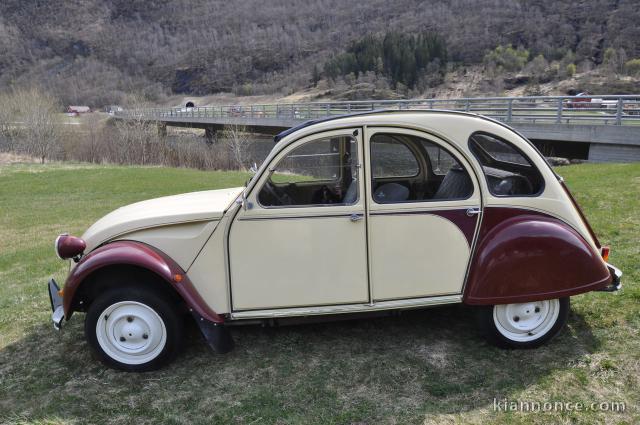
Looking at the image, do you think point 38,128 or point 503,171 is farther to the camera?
point 38,128

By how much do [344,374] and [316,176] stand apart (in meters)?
1.70

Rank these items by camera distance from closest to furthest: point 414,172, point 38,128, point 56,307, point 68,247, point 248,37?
1. point 68,247
2. point 56,307
3. point 414,172
4. point 38,128
5. point 248,37

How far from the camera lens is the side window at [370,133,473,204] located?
3926mm

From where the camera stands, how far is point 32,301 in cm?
567

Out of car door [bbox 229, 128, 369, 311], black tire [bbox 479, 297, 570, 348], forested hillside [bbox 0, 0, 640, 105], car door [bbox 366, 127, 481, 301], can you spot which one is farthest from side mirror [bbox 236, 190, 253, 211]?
forested hillside [bbox 0, 0, 640, 105]

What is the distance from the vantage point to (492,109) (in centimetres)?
2419

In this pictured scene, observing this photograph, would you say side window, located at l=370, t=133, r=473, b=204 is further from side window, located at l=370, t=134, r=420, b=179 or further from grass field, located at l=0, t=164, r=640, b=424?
grass field, located at l=0, t=164, r=640, b=424

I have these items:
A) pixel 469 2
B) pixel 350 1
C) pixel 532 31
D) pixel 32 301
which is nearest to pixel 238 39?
pixel 350 1

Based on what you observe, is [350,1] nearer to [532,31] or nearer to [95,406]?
[532,31]

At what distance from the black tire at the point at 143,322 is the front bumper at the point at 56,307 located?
29 cm

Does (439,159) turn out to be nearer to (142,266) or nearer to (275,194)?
(275,194)

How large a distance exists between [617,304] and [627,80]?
78139 mm

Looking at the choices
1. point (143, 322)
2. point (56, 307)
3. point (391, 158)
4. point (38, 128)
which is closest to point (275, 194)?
point (391, 158)

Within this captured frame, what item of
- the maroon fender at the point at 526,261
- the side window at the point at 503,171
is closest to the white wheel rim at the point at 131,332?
the maroon fender at the point at 526,261
